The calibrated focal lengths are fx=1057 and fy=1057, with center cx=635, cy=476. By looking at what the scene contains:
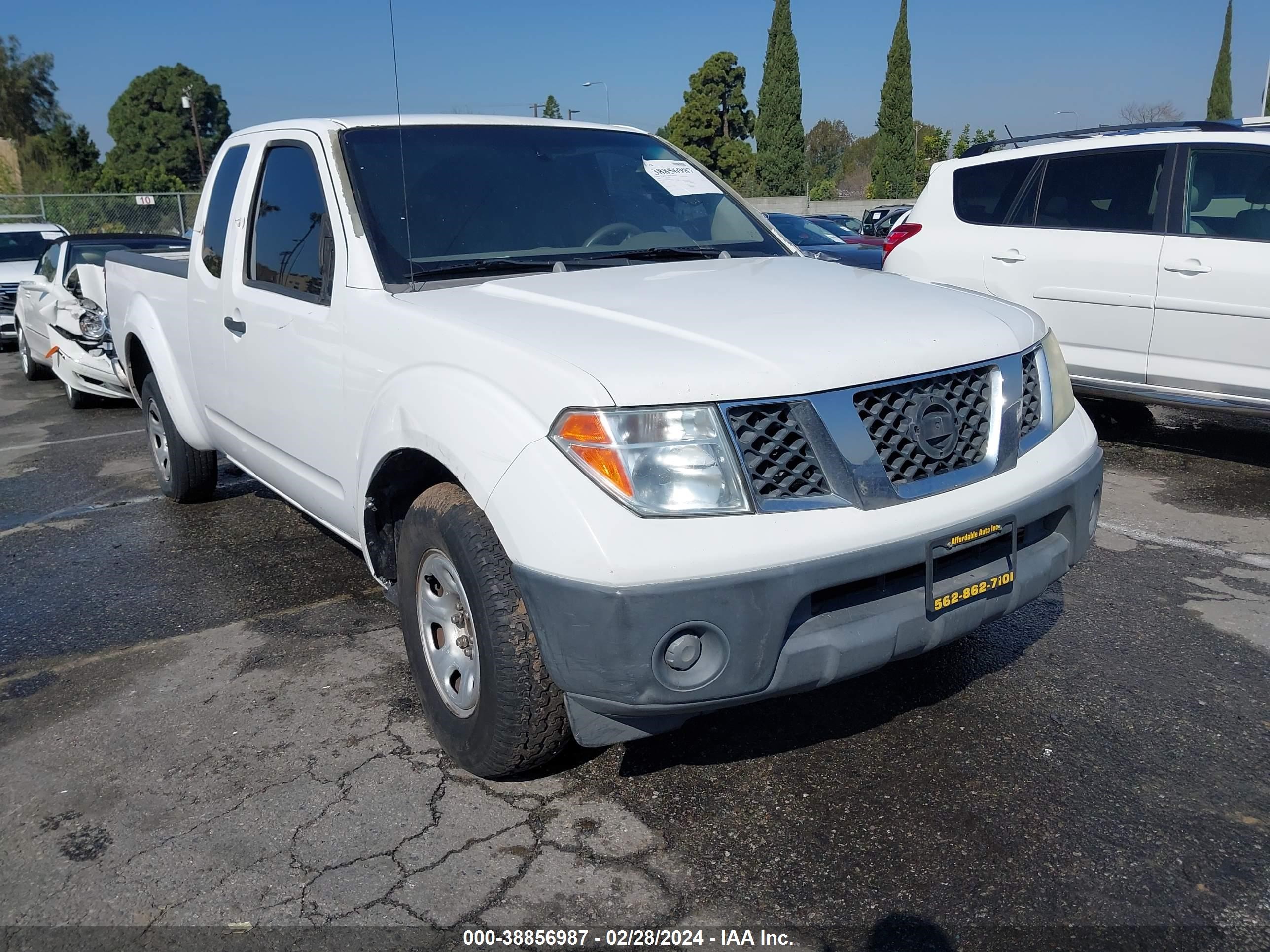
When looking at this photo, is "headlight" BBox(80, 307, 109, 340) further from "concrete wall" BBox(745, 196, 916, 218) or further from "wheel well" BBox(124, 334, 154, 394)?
"concrete wall" BBox(745, 196, 916, 218)

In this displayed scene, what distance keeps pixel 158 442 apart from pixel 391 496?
3.46m

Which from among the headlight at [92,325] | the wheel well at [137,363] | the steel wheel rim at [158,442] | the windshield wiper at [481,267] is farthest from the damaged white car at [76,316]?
the windshield wiper at [481,267]

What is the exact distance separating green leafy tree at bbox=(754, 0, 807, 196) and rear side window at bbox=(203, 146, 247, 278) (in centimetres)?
4319

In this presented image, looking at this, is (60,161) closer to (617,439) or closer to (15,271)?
(15,271)

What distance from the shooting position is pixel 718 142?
1940 inches

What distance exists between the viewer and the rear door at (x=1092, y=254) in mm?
6242

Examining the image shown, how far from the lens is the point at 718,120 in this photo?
1961 inches

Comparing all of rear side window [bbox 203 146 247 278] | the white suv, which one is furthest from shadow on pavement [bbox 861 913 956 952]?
the white suv

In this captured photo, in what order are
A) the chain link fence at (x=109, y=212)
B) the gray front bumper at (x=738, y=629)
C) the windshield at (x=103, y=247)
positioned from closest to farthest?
the gray front bumper at (x=738, y=629)
the windshield at (x=103, y=247)
the chain link fence at (x=109, y=212)

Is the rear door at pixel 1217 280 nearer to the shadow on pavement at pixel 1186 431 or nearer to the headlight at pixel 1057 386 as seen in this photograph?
the shadow on pavement at pixel 1186 431

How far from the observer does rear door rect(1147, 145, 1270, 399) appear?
5758mm

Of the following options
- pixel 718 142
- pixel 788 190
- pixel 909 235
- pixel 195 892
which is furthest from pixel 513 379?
pixel 718 142

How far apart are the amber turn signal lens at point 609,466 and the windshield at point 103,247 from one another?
9272mm

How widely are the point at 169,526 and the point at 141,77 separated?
8986 cm
